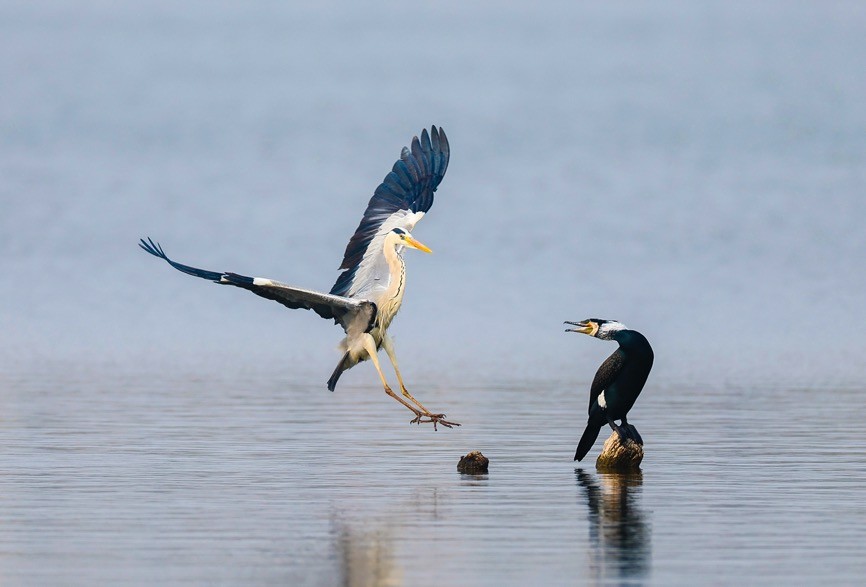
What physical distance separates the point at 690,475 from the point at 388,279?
4987 millimetres

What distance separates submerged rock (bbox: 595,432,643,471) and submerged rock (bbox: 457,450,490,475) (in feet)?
4.47

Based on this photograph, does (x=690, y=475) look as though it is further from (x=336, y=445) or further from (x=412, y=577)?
(x=412, y=577)

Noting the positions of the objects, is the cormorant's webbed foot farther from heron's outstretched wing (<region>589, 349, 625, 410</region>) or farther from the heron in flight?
the heron in flight

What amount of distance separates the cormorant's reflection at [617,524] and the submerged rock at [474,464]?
1003 millimetres

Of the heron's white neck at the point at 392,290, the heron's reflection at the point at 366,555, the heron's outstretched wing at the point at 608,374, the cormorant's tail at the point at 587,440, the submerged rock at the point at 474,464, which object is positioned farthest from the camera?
the heron's white neck at the point at 392,290

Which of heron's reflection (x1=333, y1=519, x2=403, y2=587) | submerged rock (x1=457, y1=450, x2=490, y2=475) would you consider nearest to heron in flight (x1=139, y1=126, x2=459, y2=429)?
submerged rock (x1=457, y1=450, x2=490, y2=475)

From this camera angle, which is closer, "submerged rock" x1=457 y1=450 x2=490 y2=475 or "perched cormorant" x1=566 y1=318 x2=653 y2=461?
"submerged rock" x1=457 y1=450 x2=490 y2=475

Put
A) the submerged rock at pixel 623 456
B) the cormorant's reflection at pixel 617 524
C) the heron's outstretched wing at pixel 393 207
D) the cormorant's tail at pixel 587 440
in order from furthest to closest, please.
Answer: the heron's outstretched wing at pixel 393 207 → the cormorant's tail at pixel 587 440 → the submerged rock at pixel 623 456 → the cormorant's reflection at pixel 617 524

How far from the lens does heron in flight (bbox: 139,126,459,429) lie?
76.5 feet

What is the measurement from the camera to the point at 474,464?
22.0m

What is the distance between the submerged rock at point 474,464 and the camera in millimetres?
21938

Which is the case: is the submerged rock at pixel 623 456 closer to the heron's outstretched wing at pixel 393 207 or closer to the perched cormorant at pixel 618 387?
the perched cormorant at pixel 618 387

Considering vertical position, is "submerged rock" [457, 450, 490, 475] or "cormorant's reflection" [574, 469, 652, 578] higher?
"submerged rock" [457, 450, 490, 475]

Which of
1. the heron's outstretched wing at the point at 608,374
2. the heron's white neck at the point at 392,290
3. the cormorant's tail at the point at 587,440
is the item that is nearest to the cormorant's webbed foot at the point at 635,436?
the cormorant's tail at the point at 587,440
